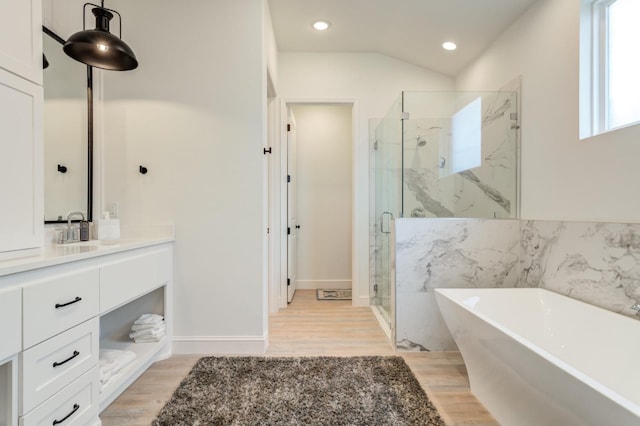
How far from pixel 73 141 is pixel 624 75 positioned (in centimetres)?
336

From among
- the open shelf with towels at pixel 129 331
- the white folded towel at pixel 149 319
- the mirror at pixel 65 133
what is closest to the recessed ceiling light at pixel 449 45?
the mirror at pixel 65 133

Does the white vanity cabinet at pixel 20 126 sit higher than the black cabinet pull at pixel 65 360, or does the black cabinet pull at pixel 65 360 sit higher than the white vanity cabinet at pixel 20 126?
the white vanity cabinet at pixel 20 126

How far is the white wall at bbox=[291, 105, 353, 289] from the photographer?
4.37 meters

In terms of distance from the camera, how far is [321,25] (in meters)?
2.93

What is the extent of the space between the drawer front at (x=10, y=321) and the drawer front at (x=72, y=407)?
0.27 meters

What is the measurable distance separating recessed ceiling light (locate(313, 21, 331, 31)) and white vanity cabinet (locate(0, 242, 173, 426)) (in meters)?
2.43

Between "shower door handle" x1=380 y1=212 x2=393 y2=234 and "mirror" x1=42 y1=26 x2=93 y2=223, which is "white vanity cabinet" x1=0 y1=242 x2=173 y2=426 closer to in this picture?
"mirror" x1=42 y1=26 x2=93 y2=223

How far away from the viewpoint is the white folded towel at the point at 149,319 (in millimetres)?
2133

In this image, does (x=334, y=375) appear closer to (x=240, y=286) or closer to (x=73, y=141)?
(x=240, y=286)

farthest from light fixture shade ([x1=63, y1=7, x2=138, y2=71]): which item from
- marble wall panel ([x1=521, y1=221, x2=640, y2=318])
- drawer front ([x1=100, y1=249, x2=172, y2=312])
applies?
marble wall panel ([x1=521, y1=221, x2=640, y2=318])

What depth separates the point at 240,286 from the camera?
2342 mm

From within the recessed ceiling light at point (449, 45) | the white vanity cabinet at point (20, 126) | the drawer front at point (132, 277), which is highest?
the recessed ceiling light at point (449, 45)

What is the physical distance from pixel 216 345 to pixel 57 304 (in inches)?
50.4

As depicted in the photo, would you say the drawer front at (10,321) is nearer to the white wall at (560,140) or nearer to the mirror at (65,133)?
the mirror at (65,133)
